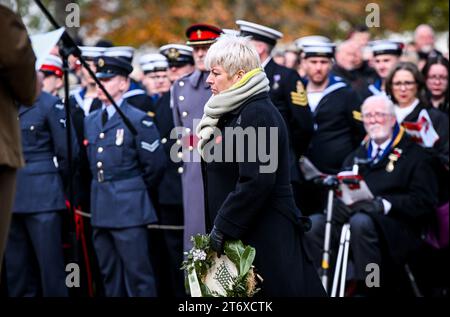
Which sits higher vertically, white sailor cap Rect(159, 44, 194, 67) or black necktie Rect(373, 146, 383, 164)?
white sailor cap Rect(159, 44, 194, 67)

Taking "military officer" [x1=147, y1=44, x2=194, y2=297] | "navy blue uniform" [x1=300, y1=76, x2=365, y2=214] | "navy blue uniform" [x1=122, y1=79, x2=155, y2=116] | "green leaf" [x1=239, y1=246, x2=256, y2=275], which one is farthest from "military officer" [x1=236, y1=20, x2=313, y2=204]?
"green leaf" [x1=239, y1=246, x2=256, y2=275]

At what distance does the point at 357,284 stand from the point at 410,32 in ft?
66.6

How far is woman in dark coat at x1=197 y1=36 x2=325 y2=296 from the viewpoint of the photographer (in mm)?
6793

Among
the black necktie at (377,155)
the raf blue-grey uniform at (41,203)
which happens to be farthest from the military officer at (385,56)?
the raf blue-grey uniform at (41,203)

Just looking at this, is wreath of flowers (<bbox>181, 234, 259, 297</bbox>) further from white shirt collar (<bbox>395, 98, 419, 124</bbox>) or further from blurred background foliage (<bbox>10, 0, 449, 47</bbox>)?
blurred background foliage (<bbox>10, 0, 449, 47</bbox>)

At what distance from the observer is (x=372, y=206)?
9.92 m

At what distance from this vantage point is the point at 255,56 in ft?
23.0

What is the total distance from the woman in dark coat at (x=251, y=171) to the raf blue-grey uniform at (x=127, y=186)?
3062mm

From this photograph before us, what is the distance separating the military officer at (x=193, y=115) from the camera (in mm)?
9625

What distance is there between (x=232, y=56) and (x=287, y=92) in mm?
3358

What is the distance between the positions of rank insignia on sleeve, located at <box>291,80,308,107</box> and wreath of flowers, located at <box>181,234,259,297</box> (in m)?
3.51

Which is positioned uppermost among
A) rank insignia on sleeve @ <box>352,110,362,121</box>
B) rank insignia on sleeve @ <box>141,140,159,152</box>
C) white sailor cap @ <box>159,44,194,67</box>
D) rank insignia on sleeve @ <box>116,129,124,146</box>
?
white sailor cap @ <box>159,44,194,67</box>

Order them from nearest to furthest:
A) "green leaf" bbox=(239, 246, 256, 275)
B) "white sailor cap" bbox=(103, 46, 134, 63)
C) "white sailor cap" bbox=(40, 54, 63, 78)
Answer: "green leaf" bbox=(239, 246, 256, 275)
"white sailor cap" bbox=(40, 54, 63, 78)
"white sailor cap" bbox=(103, 46, 134, 63)

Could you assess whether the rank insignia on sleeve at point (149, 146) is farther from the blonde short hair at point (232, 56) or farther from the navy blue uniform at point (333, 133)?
the blonde short hair at point (232, 56)
